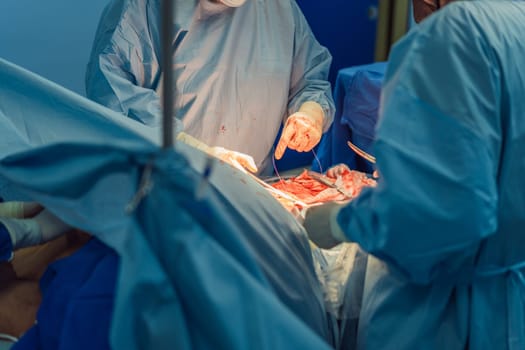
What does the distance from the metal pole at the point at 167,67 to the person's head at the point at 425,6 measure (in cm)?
86

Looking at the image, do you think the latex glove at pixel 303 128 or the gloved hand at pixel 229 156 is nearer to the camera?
the gloved hand at pixel 229 156

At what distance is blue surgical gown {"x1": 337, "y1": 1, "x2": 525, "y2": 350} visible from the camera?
115 cm

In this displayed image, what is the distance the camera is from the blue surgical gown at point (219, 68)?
2170 millimetres

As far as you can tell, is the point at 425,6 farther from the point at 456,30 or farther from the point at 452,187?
the point at 452,187

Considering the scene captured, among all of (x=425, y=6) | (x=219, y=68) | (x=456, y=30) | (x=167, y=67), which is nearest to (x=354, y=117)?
(x=219, y=68)

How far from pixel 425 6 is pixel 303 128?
0.88 metres

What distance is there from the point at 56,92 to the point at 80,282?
28.6 inches

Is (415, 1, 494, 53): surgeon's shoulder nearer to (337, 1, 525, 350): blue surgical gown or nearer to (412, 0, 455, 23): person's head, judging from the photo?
(337, 1, 525, 350): blue surgical gown

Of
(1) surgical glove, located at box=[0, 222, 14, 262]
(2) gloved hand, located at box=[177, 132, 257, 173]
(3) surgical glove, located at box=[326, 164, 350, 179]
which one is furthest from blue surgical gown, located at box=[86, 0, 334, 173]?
(1) surgical glove, located at box=[0, 222, 14, 262]

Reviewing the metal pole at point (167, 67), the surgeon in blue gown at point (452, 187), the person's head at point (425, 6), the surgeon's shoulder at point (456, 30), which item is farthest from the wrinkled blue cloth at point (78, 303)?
the person's head at point (425, 6)

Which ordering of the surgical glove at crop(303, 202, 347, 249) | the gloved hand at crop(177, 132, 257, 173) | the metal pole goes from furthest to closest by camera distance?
the gloved hand at crop(177, 132, 257, 173), the surgical glove at crop(303, 202, 347, 249), the metal pole

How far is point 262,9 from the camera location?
8.17ft

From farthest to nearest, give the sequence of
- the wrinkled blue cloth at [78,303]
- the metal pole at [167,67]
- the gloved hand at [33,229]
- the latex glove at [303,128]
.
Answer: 1. the latex glove at [303,128]
2. the gloved hand at [33,229]
3. the wrinkled blue cloth at [78,303]
4. the metal pole at [167,67]

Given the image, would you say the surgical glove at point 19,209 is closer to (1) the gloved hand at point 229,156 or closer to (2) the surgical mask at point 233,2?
(1) the gloved hand at point 229,156
